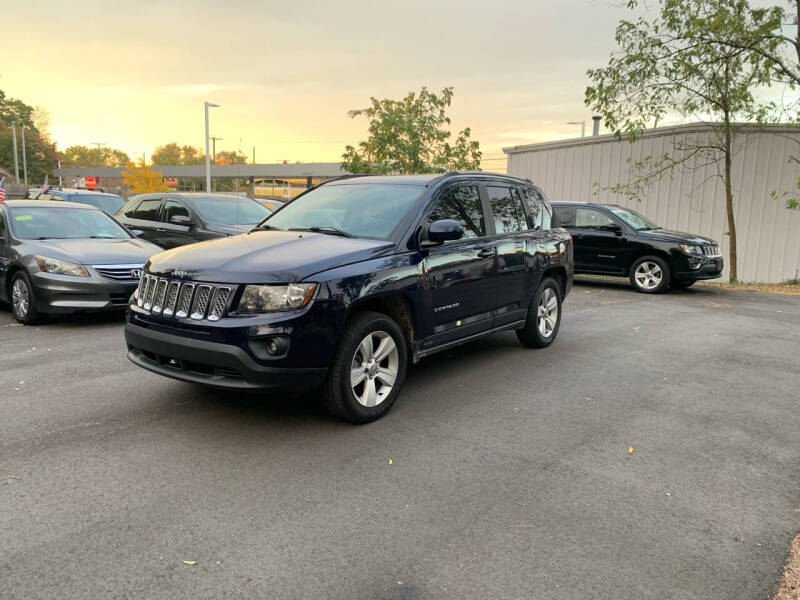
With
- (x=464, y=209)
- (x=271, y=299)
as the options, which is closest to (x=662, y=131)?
(x=464, y=209)

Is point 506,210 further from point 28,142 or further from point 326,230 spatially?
point 28,142

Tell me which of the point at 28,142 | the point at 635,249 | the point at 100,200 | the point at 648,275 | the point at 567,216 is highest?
the point at 28,142

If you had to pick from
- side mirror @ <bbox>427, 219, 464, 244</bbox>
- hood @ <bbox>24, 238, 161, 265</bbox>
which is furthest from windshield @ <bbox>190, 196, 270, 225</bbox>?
side mirror @ <bbox>427, 219, 464, 244</bbox>

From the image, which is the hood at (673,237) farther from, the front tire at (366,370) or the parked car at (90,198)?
the parked car at (90,198)

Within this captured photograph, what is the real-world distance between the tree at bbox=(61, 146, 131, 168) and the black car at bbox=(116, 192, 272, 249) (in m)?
114

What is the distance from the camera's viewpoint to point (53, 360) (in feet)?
20.4

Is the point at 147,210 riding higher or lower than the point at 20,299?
higher

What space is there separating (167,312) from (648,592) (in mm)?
3409

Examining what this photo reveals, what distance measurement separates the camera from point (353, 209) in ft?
18.0

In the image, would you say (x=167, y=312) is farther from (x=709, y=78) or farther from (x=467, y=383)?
(x=709, y=78)

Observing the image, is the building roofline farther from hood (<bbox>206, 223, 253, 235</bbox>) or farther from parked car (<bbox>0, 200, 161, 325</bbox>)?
parked car (<bbox>0, 200, 161, 325</bbox>)

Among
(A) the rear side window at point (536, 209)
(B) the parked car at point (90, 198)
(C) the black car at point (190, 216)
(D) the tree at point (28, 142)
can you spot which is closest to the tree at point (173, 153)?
(D) the tree at point (28, 142)

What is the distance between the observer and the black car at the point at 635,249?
12.5 metres

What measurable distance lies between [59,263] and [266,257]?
4.77 metres
